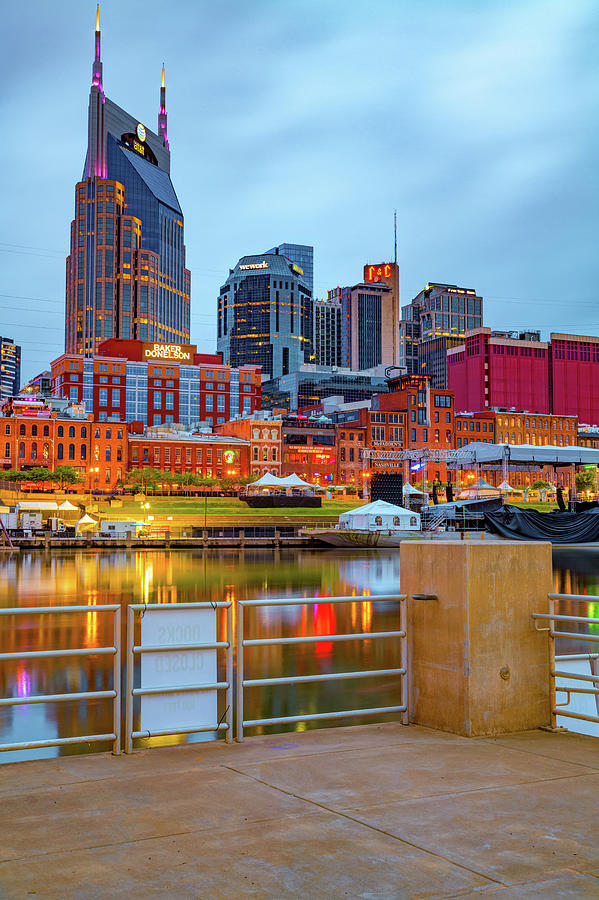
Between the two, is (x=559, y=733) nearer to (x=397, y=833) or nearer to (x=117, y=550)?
(x=397, y=833)

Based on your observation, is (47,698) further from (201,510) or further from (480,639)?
(201,510)

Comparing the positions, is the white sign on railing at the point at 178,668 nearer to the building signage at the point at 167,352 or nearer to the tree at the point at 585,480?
the tree at the point at 585,480

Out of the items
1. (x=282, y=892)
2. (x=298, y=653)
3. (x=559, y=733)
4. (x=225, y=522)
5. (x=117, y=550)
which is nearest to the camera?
(x=282, y=892)

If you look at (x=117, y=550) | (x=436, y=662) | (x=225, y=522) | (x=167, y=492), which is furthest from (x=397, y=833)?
(x=167, y=492)

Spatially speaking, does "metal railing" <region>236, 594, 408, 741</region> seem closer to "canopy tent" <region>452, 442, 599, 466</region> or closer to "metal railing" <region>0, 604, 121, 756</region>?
"metal railing" <region>0, 604, 121, 756</region>

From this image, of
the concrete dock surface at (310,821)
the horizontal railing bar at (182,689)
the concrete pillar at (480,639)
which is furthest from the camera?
the concrete pillar at (480,639)

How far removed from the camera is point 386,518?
289 feet

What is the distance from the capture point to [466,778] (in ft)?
24.8

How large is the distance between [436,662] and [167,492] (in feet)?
382

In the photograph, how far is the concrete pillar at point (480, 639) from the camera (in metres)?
9.15

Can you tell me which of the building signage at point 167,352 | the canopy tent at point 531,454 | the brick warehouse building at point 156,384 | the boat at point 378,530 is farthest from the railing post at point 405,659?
the building signage at point 167,352

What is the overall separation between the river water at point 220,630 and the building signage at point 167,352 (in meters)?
109

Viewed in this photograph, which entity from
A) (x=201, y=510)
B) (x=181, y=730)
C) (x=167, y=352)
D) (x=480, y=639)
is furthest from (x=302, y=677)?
(x=167, y=352)

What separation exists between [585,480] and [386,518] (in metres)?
68.5
